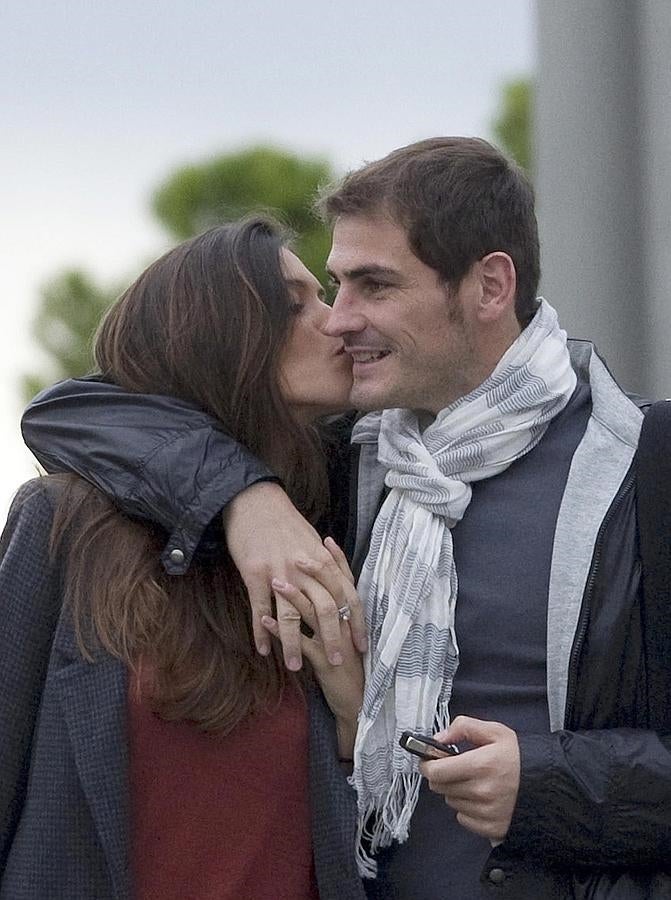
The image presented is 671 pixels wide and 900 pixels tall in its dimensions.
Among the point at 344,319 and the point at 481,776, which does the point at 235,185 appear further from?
the point at 481,776

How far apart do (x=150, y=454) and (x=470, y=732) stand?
27.6 inches

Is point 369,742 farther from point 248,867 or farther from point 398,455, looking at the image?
point 398,455

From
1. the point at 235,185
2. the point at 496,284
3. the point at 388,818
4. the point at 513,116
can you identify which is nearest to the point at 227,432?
the point at 496,284

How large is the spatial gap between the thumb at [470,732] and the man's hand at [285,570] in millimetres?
271

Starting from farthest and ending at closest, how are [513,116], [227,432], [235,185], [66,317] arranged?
[235,185], [66,317], [513,116], [227,432]

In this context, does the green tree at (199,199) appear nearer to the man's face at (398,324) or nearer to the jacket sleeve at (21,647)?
the man's face at (398,324)

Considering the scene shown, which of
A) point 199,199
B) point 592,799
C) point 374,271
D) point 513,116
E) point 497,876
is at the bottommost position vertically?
point 199,199

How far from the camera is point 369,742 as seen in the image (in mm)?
2662

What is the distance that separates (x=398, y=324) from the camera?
2.86 metres

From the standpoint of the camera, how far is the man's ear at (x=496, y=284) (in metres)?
2.92

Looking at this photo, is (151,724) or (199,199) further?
(199,199)

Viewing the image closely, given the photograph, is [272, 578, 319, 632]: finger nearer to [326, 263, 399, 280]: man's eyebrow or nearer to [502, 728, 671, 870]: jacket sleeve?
[502, 728, 671, 870]: jacket sleeve

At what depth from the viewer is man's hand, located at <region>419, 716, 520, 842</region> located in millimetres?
2391

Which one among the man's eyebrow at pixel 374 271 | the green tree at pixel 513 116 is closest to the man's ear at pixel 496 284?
the man's eyebrow at pixel 374 271
